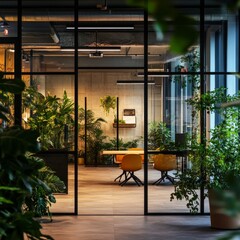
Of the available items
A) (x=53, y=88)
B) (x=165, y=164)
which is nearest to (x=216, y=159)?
(x=165, y=164)

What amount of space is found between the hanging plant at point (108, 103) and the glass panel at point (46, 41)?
863 cm

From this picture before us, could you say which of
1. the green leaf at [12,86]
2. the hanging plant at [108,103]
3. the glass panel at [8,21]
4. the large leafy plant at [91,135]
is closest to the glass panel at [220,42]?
the glass panel at [8,21]

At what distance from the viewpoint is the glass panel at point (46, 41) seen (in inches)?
392

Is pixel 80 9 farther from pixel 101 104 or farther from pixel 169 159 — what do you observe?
pixel 101 104

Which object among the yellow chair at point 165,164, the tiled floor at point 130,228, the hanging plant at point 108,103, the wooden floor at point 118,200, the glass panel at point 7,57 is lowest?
the tiled floor at point 130,228

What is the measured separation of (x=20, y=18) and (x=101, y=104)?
9.00 m

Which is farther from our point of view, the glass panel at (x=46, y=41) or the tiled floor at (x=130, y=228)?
the glass panel at (x=46, y=41)

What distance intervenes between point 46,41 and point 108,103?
8.84m

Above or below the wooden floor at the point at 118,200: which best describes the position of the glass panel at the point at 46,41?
above

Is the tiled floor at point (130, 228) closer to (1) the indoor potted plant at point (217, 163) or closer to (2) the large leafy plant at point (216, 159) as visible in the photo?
(1) the indoor potted plant at point (217, 163)

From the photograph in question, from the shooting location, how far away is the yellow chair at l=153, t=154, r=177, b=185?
9.83 meters

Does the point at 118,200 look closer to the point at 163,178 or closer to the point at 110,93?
the point at 163,178

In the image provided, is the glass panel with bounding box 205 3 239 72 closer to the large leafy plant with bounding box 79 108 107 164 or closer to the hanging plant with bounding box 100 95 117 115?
the large leafy plant with bounding box 79 108 107 164

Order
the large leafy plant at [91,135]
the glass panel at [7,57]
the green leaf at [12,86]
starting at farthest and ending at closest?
the large leafy plant at [91,135], the glass panel at [7,57], the green leaf at [12,86]
